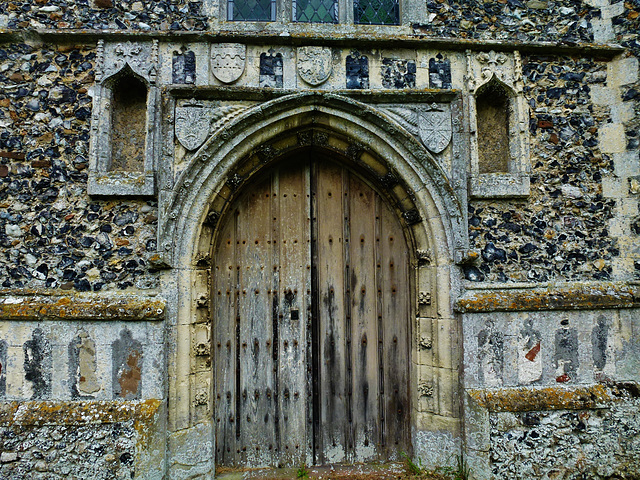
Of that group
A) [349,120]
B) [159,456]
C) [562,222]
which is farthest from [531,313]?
[159,456]

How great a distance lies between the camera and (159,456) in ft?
9.70

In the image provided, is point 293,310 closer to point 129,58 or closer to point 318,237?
point 318,237

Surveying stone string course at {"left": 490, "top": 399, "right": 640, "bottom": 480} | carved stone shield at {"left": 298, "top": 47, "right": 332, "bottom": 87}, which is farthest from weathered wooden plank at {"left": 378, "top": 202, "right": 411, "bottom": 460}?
carved stone shield at {"left": 298, "top": 47, "right": 332, "bottom": 87}

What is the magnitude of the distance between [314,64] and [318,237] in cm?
148

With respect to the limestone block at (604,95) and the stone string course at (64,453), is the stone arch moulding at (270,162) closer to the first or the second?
the stone string course at (64,453)

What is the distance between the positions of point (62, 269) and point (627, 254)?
467cm

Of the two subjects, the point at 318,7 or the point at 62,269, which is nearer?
the point at 62,269

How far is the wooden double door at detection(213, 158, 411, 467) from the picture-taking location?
3.46m

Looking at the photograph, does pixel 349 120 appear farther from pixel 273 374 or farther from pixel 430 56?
pixel 273 374

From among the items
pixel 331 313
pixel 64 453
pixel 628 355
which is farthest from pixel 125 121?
pixel 628 355

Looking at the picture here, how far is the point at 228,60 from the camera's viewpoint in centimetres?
330

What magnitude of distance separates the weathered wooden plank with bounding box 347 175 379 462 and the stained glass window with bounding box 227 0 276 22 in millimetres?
1641

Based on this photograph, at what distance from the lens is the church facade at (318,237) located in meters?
3.04

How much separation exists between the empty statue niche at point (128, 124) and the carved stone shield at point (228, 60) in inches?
25.2
